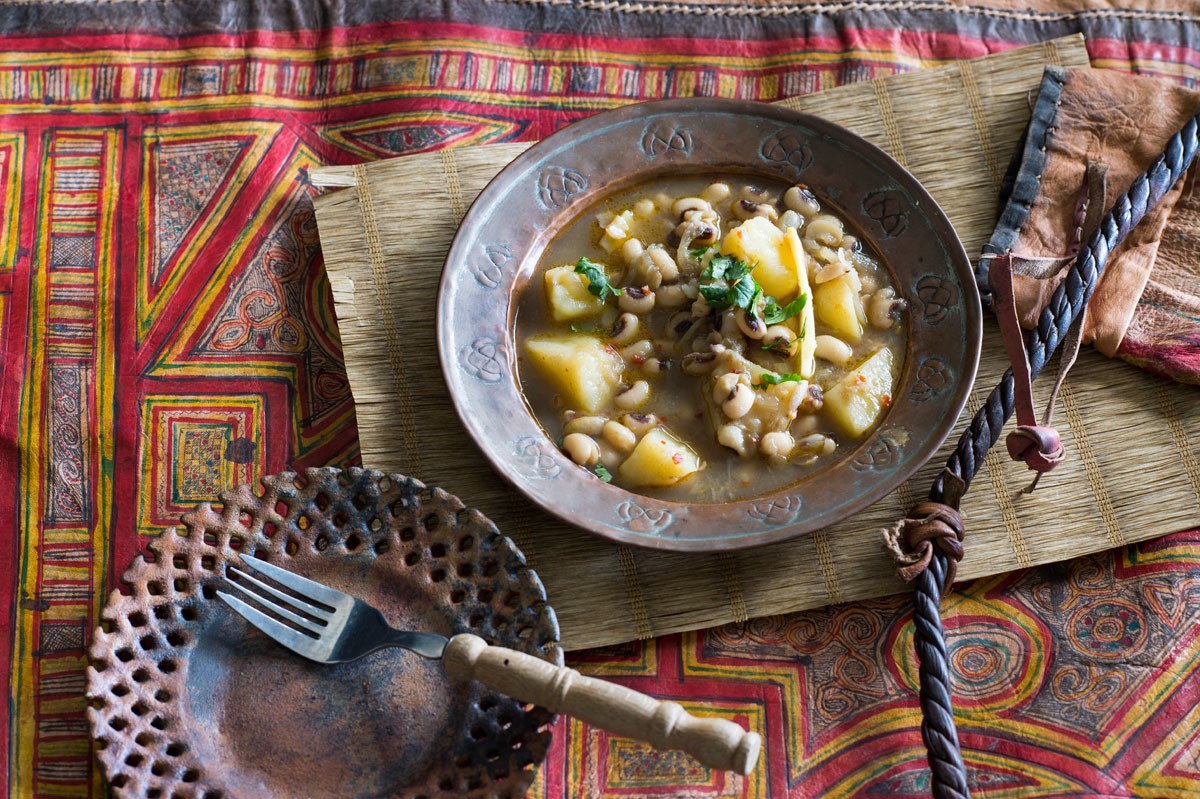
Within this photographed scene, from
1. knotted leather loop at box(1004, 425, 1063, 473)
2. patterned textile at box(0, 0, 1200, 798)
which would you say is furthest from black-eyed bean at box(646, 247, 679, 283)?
knotted leather loop at box(1004, 425, 1063, 473)

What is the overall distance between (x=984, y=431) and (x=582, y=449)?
93 cm

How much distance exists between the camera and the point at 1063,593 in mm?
2504

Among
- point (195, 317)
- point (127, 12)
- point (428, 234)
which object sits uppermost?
point (127, 12)

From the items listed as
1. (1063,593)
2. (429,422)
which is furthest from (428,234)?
(1063,593)

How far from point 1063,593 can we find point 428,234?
179 centimetres

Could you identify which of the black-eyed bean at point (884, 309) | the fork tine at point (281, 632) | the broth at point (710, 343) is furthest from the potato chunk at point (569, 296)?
the fork tine at point (281, 632)

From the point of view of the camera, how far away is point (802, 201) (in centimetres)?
262

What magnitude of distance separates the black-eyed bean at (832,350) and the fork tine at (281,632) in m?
1.29

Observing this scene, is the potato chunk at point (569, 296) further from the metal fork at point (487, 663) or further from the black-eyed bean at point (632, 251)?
the metal fork at point (487, 663)

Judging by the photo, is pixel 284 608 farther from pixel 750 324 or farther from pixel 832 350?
pixel 832 350

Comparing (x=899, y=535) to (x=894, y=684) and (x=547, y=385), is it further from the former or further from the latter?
(x=547, y=385)

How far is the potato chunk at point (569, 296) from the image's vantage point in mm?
2529

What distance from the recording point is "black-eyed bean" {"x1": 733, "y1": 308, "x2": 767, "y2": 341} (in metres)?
2.41

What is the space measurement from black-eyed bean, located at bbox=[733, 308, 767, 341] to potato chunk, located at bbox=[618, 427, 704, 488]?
302mm
